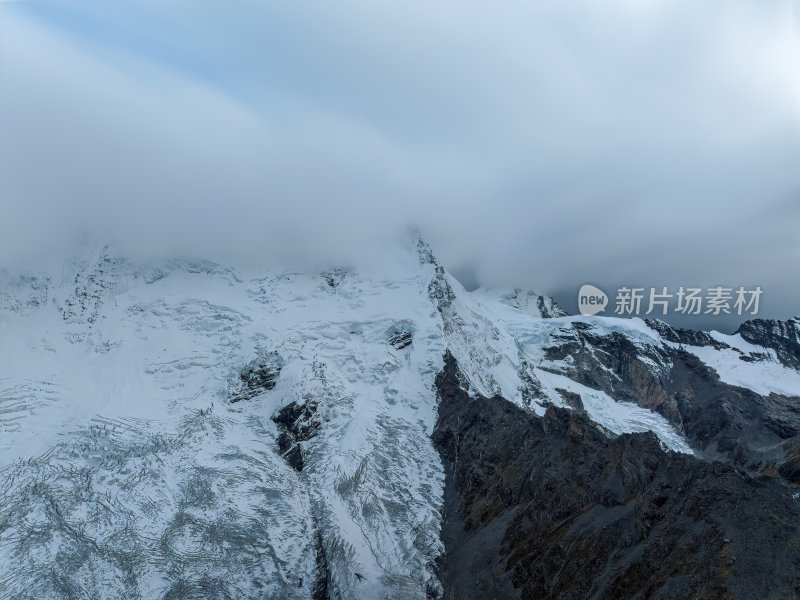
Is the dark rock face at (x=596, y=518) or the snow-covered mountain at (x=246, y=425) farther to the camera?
the snow-covered mountain at (x=246, y=425)

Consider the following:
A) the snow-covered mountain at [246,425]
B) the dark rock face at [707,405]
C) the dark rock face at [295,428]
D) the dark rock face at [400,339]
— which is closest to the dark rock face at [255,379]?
the snow-covered mountain at [246,425]

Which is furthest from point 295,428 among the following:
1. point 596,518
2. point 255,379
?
point 596,518

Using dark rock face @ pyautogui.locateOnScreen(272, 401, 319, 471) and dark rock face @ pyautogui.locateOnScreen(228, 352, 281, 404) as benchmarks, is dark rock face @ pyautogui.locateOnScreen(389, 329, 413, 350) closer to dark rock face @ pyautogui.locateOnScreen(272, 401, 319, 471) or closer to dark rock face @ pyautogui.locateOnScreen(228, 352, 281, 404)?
dark rock face @ pyautogui.locateOnScreen(228, 352, 281, 404)

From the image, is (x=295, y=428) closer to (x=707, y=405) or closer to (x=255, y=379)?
(x=255, y=379)

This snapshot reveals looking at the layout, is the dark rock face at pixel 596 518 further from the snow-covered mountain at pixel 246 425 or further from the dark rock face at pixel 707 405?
the dark rock face at pixel 707 405

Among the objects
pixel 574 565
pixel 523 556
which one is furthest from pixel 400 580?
pixel 574 565

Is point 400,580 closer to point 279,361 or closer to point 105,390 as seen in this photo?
point 279,361

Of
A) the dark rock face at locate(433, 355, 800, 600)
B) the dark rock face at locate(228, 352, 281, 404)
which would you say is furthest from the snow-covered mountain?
the dark rock face at locate(433, 355, 800, 600)
